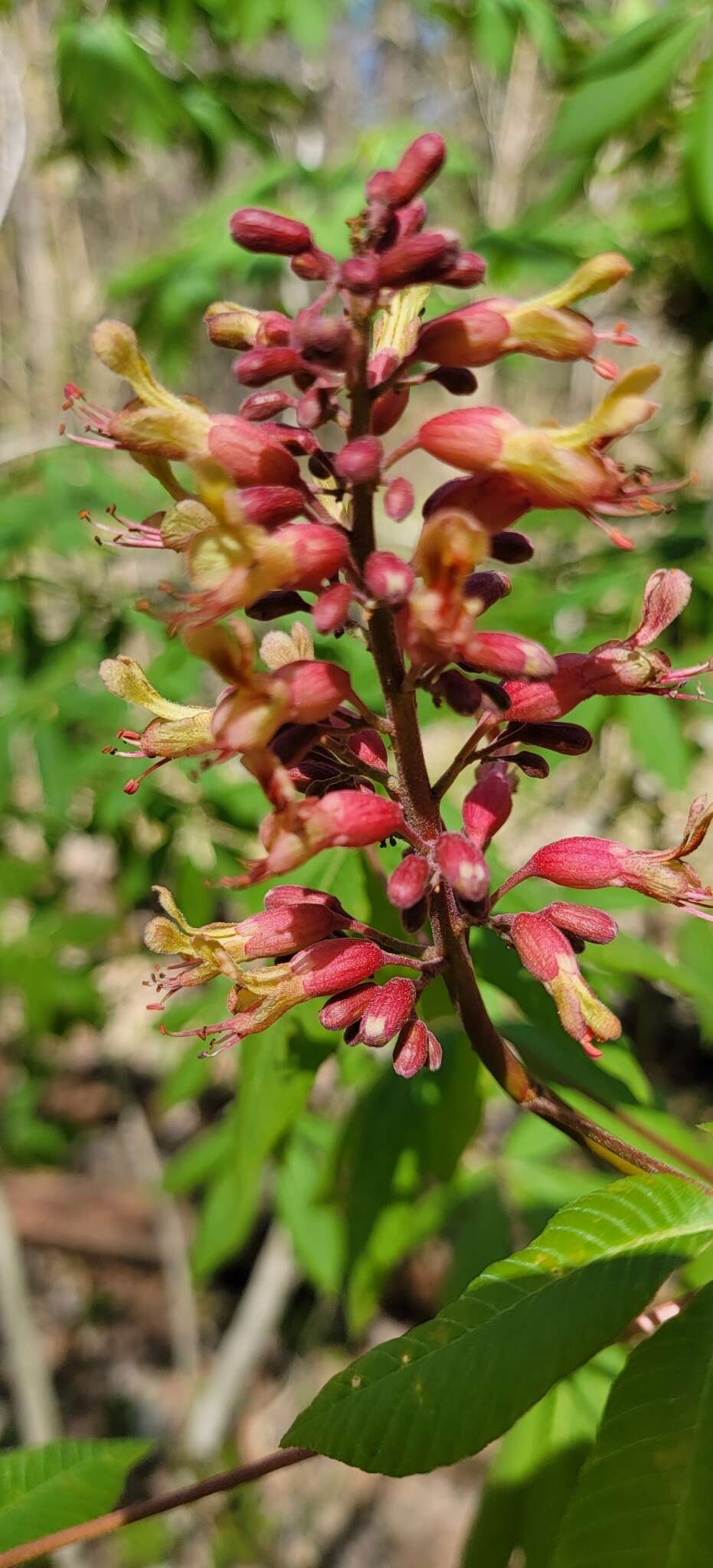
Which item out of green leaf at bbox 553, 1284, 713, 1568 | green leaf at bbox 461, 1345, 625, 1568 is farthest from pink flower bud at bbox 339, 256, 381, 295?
green leaf at bbox 461, 1345, 625, 1568

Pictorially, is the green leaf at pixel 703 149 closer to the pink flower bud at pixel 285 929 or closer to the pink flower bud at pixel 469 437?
the pink flower bud at pixel 469 437

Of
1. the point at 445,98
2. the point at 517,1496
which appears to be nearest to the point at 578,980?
the point at 517,1496

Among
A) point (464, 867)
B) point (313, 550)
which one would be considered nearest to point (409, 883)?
point (464, 867)

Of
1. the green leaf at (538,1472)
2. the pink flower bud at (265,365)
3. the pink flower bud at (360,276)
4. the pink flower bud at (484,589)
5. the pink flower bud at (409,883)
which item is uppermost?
the pink flower bud at (360,276)

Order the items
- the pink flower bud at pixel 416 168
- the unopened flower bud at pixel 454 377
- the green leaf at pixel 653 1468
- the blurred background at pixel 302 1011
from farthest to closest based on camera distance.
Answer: the blurred background at pixel 302 1011 → the unopened flower bud at pixel 454 377 → the pink flower bud at pixel 416 168 → the green leaf at pixel 653 1468

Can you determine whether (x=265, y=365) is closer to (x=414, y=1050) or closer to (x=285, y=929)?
(x=285, y=929)

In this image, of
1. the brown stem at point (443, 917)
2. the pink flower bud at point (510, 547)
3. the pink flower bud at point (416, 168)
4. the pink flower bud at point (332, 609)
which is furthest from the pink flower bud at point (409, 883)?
the pink flower bud at point (416, 168)
